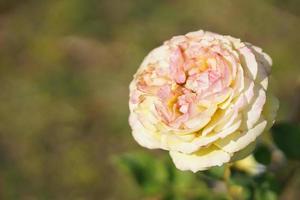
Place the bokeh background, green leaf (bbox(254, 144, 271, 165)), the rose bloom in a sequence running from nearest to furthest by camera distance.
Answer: the rose bloom, green leaf (bbox(254, 144, 271, 165)), the bokeh background

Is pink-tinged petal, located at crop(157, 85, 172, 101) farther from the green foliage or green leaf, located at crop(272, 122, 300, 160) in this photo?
the green foliage

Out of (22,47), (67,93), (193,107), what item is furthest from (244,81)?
(22,47)

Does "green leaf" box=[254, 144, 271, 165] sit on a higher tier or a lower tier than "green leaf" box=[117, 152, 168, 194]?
higher

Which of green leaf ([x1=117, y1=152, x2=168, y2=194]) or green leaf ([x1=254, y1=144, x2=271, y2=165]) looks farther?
green leaf ([x1=117, y1=152, x2=168, y2=194])

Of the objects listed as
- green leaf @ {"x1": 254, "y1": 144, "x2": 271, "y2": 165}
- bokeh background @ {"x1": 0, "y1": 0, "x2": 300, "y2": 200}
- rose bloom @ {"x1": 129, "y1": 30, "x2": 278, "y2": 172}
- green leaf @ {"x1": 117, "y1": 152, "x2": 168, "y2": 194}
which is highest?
rose bloom @ {"x1": 129, "y1": 30, "x2": 278, "y2": 172}

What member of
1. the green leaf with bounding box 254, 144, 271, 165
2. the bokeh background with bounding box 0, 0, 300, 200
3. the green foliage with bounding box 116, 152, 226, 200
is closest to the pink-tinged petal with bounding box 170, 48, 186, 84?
the green leaf with bounding box 254, 144, 271, 165

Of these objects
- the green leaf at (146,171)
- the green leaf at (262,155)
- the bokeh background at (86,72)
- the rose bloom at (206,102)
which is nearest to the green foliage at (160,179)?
the green leaf at (146,171)

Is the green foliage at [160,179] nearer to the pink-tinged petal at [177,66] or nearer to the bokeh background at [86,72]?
the pink-tinged petal at [177,66]

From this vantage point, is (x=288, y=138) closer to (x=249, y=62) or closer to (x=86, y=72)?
(x=249, y=62)
